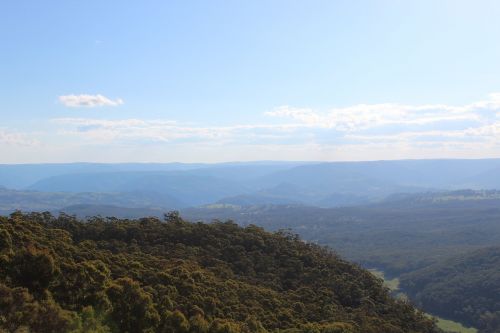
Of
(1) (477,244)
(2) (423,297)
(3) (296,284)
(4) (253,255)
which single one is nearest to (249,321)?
(3) (296,284)

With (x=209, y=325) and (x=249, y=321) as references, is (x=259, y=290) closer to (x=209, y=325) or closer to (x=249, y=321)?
(x=249, y=321)

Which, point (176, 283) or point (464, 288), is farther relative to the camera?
point (464, 288)

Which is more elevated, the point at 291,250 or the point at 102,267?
the point at 102,267

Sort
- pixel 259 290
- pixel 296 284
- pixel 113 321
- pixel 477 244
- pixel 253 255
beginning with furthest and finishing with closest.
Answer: pixel 477 244
pixel 253 255
pixel 296 284
pixel 259 290
pixel 113 321

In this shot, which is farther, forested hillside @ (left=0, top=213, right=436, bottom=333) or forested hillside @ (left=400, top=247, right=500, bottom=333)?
forested hillside @ (left=400, top=247, right=500, bottom=333)

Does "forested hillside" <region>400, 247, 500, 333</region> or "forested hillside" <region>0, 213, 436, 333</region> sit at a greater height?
"forested hillside" <region>0, 213, 436, 333</region>
